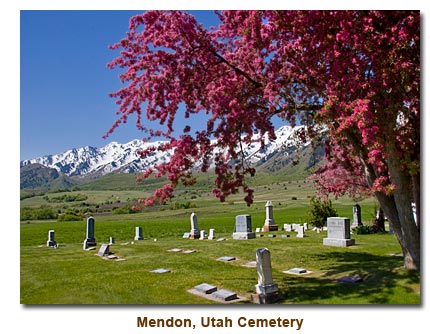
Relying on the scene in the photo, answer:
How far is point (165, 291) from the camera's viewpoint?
9.28 meters

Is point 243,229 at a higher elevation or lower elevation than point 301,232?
higher

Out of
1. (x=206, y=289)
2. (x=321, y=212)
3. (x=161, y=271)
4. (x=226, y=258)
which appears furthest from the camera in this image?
(x=321, y=212)

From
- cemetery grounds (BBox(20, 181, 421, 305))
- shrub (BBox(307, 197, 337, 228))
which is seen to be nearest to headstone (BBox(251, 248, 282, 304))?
cemetery grounds (BBox(20, 181, 421, 305))

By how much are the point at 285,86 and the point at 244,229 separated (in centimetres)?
1139

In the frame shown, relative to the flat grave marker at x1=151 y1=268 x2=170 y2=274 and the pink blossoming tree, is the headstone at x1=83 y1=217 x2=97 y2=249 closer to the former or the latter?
the flat grave marker at x1=151 y1=268 x2=170 y2=274

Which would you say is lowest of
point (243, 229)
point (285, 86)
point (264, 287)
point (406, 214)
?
point (243, 229)

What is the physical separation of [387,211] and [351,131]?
2452 mm

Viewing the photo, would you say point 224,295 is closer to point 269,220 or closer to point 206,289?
point 206,289

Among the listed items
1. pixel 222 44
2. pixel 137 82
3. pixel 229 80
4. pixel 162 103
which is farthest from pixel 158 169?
pixel 222 44

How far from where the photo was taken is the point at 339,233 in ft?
53.0

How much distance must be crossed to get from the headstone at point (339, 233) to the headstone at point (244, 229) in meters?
4.14

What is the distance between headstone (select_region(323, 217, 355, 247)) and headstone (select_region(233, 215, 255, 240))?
4.14m

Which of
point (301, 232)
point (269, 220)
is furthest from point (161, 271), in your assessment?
point (269, 220)

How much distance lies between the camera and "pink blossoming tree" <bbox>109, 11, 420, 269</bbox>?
7.84m
